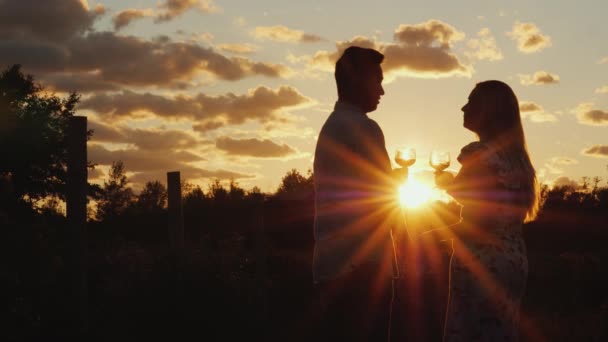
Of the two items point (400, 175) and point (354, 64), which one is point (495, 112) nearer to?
point (400, 175)

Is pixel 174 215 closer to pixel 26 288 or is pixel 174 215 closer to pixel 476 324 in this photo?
pixel 26 288

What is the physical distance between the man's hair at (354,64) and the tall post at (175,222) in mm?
6416

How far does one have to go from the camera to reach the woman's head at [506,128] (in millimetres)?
4953

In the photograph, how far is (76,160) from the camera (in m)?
7.89

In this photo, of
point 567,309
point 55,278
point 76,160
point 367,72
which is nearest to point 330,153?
point 367,72

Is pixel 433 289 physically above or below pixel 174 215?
Answer: below

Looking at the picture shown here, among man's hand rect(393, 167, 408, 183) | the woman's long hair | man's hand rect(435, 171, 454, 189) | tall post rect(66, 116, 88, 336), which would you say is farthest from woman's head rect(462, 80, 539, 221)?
tall post rect(66, 116, 88, 336)

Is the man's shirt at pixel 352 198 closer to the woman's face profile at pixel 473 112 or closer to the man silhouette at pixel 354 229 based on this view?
the man silhouette at pixel 354 229

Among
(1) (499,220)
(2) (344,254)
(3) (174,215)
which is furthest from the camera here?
(3) (174,215)

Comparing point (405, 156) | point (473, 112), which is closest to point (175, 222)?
point (405, 156)

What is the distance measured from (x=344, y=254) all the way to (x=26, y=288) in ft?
14.9

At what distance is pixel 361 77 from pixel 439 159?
2.40 m

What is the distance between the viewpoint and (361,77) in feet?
15.4

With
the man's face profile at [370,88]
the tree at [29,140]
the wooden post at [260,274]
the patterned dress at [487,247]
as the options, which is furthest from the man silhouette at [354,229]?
the tree at [29,140]
